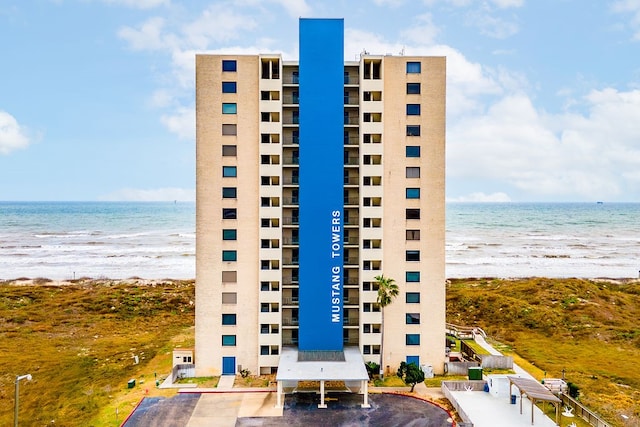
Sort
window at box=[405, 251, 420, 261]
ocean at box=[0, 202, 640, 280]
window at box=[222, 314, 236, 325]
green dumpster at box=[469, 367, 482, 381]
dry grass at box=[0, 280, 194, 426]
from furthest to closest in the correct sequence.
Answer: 1. ocean at box=[0, 202, 640, 280]
2. window at box=[405, 251, 420, 261]
3. window at box=[222, 314, 236, 325]
4. green dumpster at box=[469, 367, 482, 381]
5. dry grass at box=[0, 280, 194, 426]

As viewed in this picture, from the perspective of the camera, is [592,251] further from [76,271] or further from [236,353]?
[76,271]

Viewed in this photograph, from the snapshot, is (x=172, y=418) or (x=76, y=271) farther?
(x=76, y=271)

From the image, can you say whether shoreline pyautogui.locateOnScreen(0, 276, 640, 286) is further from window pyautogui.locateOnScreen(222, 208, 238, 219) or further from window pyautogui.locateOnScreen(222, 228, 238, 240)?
window pyautogui.locateOnScreen(222, 208, 238, 219)

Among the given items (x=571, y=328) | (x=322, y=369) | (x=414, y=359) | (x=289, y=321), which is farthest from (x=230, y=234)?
(x=571, y=328)

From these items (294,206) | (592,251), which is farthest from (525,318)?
(592,251)

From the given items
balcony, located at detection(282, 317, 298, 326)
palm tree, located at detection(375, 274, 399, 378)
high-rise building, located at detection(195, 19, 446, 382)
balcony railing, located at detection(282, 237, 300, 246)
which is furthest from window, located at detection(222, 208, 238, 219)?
Answer: palm tree, located at detection(375, 274, 399, 378)

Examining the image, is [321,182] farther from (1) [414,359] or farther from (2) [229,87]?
(1) [414,359]
